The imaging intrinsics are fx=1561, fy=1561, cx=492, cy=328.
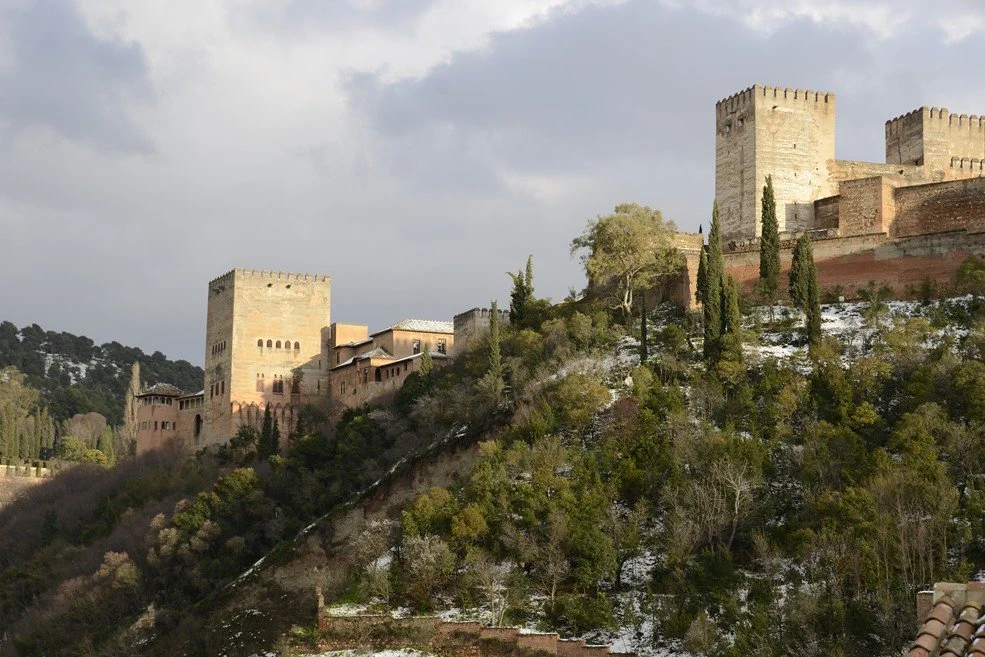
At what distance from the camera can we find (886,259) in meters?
44.1

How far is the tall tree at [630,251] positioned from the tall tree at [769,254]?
3.87 meters

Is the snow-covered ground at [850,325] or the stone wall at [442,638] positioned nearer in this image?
the stone wall at [442,638]

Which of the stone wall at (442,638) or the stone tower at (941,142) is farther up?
the stone tower at (941,142)

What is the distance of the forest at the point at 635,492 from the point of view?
31562 mm

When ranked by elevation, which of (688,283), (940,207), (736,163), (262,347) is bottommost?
(262,347)

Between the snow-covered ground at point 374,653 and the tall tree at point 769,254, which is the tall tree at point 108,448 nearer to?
the tall tree at point 769,254

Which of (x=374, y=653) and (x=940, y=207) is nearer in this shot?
(x=374, y=653)

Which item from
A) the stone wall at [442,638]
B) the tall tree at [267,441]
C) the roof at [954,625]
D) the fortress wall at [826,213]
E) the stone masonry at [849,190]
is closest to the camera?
the roof at [954,625]

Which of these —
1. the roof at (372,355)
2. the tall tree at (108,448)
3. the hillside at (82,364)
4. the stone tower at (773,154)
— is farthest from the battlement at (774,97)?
the hillside at (82,364)

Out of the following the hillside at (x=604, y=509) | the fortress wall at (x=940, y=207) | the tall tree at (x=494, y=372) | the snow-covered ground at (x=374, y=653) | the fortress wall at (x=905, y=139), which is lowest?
the snow-covered ground at (x=374, y=653)

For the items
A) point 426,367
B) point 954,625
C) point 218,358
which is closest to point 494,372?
point 426,367

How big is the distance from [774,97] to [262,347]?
22028 millimetres

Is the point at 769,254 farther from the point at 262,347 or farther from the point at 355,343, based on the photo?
the point at 262,347

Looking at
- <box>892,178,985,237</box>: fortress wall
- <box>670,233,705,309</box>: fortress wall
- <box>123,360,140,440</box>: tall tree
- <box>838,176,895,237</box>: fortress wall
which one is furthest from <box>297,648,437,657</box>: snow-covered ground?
<box>123,360,140,440</box>: tall tree
